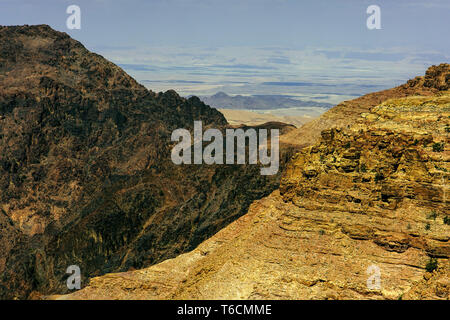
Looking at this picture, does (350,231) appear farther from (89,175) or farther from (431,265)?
(89,175)

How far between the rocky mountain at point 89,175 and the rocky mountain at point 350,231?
130 feet

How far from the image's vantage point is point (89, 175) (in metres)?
120

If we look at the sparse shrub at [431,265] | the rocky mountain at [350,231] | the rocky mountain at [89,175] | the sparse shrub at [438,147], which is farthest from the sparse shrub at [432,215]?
the rocky mountain at [89,175]

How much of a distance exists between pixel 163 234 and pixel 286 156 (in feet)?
76.0

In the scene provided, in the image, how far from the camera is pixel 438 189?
31047mm

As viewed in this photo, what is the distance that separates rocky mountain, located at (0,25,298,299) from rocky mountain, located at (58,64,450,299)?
130 ft

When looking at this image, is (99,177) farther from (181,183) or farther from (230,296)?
(230,296)

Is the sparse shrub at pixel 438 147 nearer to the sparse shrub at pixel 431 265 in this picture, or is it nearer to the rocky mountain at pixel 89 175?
the sparse shrub at pixel 431 265

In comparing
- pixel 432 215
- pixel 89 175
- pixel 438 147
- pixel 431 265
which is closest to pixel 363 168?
pixel 438 147

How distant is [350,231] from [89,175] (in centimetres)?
9558

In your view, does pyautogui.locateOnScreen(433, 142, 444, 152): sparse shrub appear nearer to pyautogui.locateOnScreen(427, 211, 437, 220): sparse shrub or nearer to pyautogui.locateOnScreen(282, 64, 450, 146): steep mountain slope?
pyautogui.locateOnScreen(427, 211, 437, 220): sparse shrub

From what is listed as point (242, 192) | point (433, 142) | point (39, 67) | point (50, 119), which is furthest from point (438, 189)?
point (39, 67)

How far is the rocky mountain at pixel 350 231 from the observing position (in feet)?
97.7

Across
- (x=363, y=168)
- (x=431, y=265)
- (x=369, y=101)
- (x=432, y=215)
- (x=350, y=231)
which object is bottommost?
(x=431, y=265)
